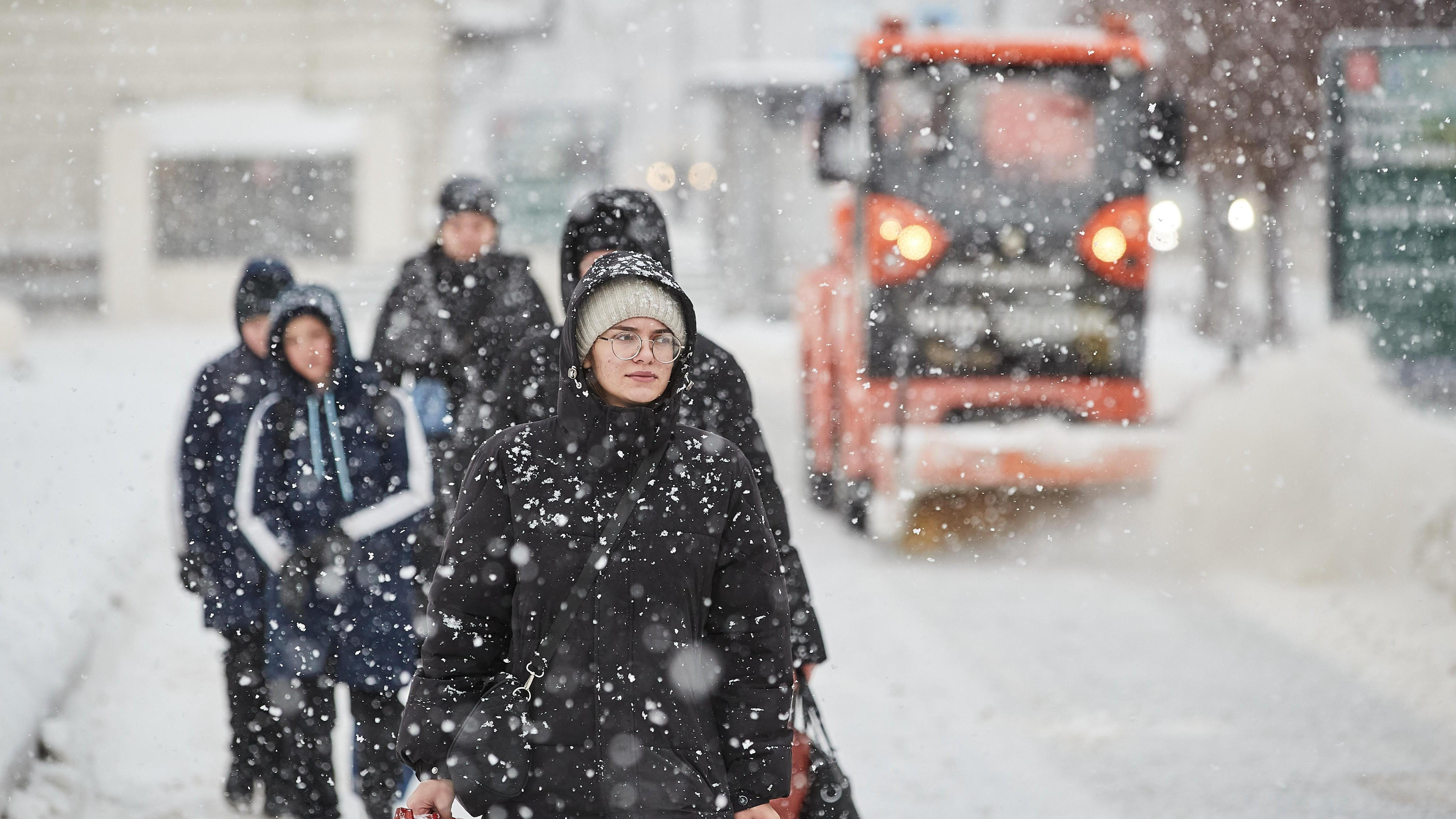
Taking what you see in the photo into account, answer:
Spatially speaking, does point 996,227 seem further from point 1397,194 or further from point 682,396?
point 682,396

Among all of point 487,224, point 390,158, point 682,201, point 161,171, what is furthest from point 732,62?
point 682,201

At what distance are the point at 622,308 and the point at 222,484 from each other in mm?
2621

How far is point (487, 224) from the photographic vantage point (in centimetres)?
589

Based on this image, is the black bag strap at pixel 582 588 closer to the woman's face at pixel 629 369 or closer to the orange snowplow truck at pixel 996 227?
the woman's face at pixel 629 369

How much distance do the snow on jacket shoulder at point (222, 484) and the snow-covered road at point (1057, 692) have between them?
68 cm

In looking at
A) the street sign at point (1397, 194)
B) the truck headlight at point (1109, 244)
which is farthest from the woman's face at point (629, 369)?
the street sign at point (1397, 194)

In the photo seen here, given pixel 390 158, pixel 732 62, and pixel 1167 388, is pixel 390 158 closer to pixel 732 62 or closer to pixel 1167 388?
pixel 732 62

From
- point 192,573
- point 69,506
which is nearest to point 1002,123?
point 69,506

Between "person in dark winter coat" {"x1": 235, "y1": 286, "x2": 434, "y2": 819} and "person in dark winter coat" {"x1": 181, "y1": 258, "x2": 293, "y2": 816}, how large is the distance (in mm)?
261

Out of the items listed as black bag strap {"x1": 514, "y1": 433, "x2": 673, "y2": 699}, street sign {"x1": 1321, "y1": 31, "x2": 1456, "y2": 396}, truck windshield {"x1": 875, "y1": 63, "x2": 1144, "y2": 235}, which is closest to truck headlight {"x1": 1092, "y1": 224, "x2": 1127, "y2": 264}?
truck windshield {"x1": 875, "y1": 63, "x2": 1144, "y2": 235}

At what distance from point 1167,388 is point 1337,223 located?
674 cm

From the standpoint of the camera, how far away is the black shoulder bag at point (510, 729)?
2.51 m

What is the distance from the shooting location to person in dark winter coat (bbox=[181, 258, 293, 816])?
471 centimetres

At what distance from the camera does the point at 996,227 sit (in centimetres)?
938
